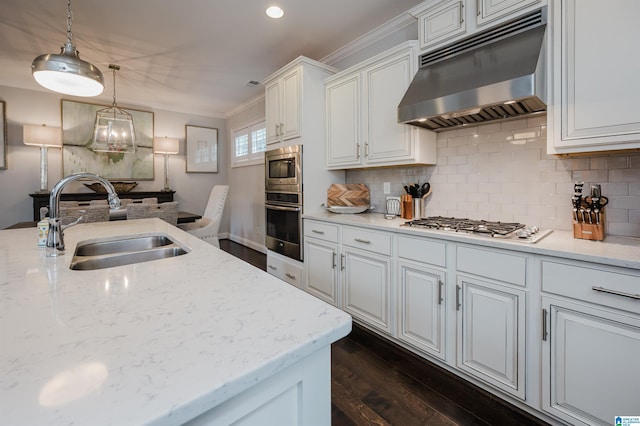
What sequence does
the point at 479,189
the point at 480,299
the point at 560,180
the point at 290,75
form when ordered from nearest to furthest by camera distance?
the point at 480,299 → the point at 560,180 → the point at 479,189 → the point at 290,75

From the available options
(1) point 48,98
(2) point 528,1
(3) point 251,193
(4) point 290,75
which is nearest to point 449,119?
(2) point 528,1

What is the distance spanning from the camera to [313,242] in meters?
2.77

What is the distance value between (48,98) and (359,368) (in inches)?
228

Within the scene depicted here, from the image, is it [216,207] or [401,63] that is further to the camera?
[216,207]

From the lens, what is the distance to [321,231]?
8.74ft

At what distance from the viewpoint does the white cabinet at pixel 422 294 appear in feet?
5.88

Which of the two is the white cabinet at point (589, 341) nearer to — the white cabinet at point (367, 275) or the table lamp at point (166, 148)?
the white cabinet at point (367, 275)

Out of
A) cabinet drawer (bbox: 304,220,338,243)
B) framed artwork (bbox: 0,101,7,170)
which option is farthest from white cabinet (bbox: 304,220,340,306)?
framed artwork (bbox: 0,101,7,170)

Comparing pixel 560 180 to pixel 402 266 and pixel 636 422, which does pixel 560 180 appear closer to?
pixel 402 266

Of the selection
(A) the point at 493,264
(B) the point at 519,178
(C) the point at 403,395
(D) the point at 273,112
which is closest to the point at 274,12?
(D) the point at 273,112

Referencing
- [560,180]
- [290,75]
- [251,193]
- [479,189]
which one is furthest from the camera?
[251,193]

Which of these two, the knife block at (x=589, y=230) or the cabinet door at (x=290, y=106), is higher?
the cabinet door at (x=290, y=106)

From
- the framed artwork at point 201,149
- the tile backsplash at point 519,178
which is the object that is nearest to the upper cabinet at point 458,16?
the tile backsplash at point 519,178

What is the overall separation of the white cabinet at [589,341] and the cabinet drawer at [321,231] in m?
1.48
